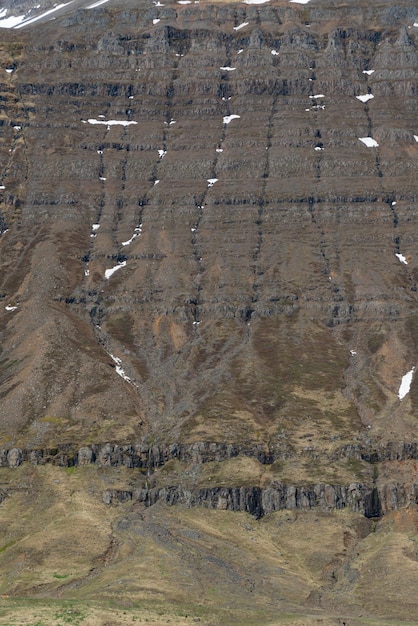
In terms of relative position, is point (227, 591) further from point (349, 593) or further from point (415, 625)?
point (415, 625)

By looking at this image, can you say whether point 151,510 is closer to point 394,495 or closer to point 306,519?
point 306,519

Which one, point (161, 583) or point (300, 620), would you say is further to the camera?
point (161, 583)

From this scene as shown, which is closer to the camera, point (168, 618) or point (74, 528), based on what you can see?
point (168, 618)

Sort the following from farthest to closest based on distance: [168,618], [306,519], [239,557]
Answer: [306,519] < [239,557] < [168,618]

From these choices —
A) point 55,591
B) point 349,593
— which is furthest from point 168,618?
point 349,593

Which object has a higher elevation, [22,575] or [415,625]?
[415,625]

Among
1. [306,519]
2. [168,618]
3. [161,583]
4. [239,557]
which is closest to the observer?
[168,618]

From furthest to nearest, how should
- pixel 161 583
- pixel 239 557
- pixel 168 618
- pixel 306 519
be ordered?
pixel 306 519 < pixel 239 557 < pixel 161 583 < pixel 168 618

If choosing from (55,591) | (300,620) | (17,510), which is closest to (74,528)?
(17,510)

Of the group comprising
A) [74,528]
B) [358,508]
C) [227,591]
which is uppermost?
[227,591]
